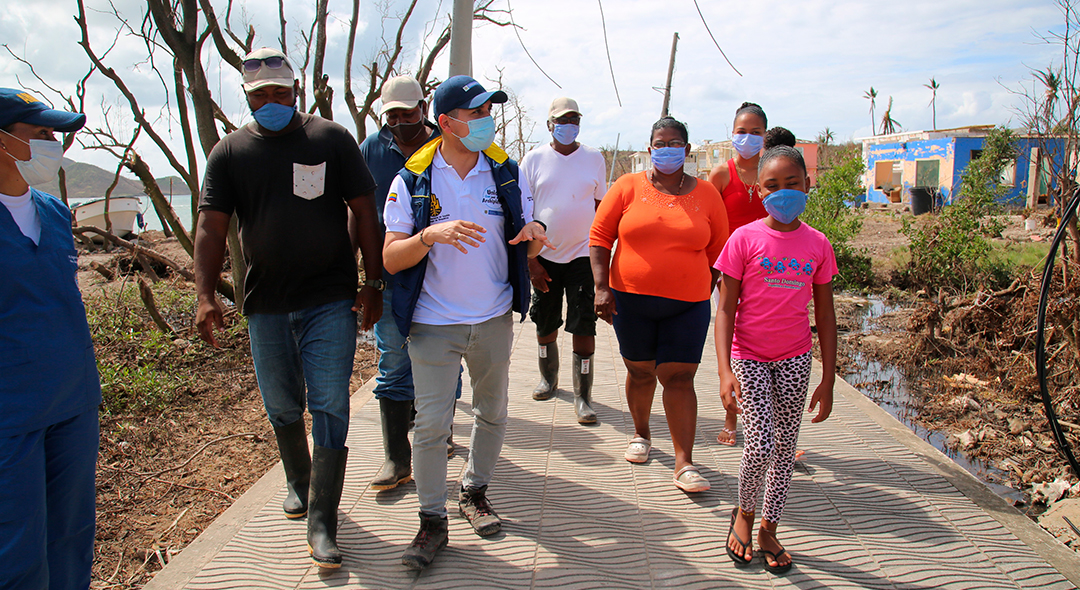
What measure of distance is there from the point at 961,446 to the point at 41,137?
628 centimetres

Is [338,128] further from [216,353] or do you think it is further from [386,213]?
[216,353]

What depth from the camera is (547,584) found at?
278 centimetres

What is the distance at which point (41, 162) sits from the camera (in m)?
2.28

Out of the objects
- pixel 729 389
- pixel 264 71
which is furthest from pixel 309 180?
pixel 729 389

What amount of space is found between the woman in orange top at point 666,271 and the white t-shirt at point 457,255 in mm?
958

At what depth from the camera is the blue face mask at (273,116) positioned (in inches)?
113

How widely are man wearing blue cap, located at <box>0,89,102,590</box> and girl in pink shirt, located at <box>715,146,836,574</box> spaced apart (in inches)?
96.6

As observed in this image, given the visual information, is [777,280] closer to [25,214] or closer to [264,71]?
[264,71]

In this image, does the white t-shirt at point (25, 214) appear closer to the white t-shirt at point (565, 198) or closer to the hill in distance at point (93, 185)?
the white t-shirt at point (565, 198)

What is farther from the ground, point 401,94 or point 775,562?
point 401,94

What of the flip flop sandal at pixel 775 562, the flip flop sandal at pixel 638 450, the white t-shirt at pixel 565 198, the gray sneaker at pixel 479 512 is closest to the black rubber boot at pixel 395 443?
the gray sneaker at pixel 479 512

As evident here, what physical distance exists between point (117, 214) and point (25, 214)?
23.6 meters

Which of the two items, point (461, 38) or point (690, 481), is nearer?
point (690, 481)

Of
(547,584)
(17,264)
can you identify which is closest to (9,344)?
(17,264)
